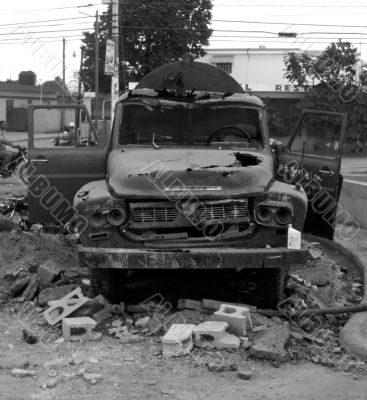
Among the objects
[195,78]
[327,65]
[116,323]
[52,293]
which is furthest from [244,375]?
[327,65]

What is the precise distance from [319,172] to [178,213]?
7.25 ft

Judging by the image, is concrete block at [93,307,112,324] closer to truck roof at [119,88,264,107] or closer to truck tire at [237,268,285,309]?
truck tire at [237,268,285,309]

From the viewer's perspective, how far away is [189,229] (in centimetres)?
580

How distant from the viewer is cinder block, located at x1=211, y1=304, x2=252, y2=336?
17.2 feet

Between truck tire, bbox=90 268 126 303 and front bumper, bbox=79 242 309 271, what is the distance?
0.51m

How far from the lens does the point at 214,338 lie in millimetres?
5059

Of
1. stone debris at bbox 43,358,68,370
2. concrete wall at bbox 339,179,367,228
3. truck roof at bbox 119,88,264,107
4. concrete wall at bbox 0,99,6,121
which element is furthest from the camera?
concrete wall at bbox 0,99,6,121

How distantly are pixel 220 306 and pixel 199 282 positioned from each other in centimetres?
131

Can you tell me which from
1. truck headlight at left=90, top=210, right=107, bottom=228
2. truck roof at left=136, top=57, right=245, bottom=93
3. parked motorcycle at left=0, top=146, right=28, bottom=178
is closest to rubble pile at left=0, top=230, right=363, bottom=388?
truck headlight at left=90, top=210, right=107, bottom=228

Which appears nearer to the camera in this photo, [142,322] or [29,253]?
[142,322]

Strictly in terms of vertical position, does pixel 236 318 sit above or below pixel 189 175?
below

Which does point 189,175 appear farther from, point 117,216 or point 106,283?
point 106,283

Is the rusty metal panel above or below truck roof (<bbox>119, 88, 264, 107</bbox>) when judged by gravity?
below

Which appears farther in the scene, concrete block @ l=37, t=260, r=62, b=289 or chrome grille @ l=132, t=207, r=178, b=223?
concrete block @ l=37, t=260, r=62, b=289
